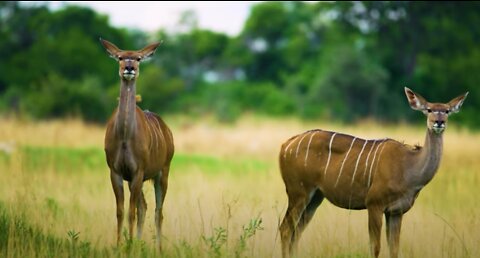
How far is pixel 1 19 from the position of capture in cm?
4175

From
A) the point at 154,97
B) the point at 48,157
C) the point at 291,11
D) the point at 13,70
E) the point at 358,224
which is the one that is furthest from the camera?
the point at 291,11

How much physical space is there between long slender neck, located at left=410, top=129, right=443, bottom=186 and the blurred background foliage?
16.1 metres

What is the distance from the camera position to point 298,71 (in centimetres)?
4734

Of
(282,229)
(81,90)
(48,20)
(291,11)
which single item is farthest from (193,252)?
(291,11)

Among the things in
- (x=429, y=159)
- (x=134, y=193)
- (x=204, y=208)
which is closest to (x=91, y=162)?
(x=204, y=208)

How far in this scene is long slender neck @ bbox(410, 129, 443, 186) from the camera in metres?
7.11

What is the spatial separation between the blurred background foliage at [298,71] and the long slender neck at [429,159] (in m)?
16.1

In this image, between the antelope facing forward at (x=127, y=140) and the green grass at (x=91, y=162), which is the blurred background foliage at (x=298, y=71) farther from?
the antelope facing forward at (x=127, y=140)

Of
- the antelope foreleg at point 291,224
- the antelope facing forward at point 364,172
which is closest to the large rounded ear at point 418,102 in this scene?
the antelope facing forward at point 364,172

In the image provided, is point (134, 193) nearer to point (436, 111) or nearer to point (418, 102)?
point (418, 102)

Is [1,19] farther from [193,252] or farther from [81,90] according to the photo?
[193,252]

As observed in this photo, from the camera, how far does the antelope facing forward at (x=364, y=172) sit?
7.16 meters

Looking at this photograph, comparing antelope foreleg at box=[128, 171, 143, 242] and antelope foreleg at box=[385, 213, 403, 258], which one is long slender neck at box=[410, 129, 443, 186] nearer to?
antelope foreleg at box=[385, 213, 403, 258]

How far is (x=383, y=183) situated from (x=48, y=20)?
35.0 metres
